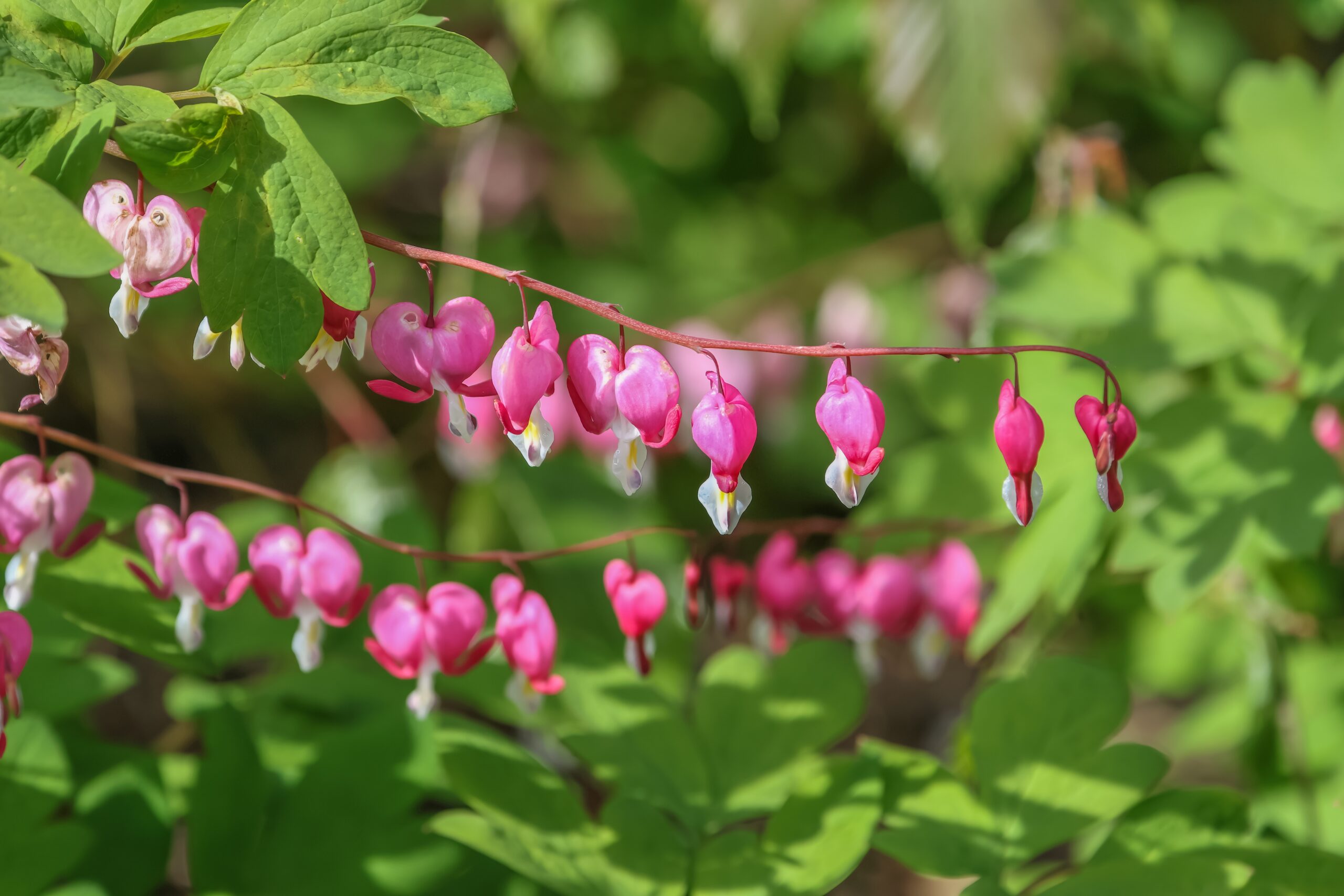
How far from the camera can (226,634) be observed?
1.22m

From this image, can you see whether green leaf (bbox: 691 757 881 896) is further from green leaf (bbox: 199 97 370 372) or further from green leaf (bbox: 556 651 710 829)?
green leaf (bbox: 199 97 370 372)

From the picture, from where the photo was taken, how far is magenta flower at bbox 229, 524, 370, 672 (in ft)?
3.26

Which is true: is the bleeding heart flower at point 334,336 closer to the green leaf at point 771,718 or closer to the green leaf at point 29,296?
the green leaf at point 29,296

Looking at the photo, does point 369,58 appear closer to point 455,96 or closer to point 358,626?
point 455,96

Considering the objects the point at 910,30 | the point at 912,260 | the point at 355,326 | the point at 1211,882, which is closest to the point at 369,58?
the point at 355,326

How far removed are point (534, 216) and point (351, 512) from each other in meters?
1.03

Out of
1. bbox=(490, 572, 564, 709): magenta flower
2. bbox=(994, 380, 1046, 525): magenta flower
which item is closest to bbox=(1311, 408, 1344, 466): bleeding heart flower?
bbox=(994, 380, 1046, 525): magenta flower

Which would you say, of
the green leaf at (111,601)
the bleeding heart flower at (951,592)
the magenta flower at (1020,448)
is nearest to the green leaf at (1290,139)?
the bleeding heart flower at (951,592)

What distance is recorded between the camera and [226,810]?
104cm

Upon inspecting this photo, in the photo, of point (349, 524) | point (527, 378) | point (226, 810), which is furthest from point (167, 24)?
point (226, 810)

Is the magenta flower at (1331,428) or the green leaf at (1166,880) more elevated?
the magenta flower at (1331,428)

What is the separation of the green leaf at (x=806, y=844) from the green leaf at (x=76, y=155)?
0.75 meters

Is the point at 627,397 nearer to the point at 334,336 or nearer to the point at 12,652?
the point at 334,336

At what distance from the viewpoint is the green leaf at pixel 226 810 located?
1024 mm
